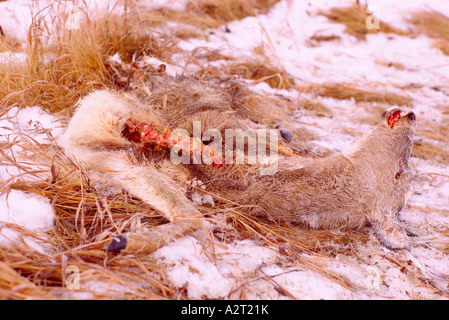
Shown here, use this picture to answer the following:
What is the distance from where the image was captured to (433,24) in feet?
18.4

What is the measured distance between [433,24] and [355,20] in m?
1.25

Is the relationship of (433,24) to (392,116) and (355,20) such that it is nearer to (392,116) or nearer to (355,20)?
(355,20)

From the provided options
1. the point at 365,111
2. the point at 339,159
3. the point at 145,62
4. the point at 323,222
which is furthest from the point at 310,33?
the point at 323,222

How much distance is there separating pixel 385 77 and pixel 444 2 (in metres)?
2.33

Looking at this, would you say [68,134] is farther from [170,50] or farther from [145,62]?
[170,50]

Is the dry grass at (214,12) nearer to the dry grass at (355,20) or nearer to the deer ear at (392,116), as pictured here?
the dry grass at (355,20)

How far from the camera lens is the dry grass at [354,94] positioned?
162 inches

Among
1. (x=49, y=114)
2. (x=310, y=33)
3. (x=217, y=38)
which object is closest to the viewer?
(x=49, y=114)

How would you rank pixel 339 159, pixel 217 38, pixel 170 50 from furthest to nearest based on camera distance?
pixel 217 38, pixel 170 50, pixel 339 159

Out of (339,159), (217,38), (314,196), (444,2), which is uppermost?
(444,2)

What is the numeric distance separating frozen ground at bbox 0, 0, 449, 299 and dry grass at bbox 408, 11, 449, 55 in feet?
0.52

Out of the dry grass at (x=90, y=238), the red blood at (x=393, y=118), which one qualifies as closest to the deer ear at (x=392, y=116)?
the red blood at (x=393, y=118)

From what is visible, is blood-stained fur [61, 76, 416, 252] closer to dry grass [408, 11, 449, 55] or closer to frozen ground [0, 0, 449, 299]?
frozen ground [0, 0, 449, 299]
